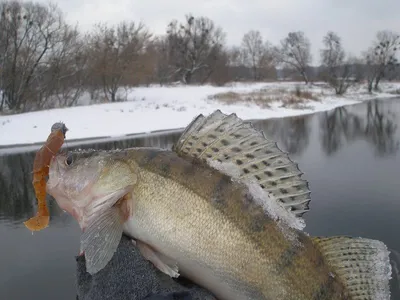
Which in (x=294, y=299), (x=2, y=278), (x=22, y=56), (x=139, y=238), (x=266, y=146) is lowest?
(x=2, y=278)

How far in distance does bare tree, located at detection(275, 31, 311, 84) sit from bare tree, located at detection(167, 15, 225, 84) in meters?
18.1

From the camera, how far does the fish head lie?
1.83 m

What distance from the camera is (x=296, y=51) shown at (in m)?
67.5

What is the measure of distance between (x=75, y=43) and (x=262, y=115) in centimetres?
1587

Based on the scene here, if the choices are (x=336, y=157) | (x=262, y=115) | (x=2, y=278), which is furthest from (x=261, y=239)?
(x=262, y=115)

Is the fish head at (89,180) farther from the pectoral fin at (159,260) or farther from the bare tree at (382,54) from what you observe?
the bare tree at (382,54)

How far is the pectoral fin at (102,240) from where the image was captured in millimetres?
1749

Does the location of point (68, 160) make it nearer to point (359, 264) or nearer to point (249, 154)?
point (249, 154)

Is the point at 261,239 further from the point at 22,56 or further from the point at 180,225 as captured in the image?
the point at 22,56

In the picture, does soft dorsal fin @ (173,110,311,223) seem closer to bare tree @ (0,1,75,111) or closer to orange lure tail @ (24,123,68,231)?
orange lure tail @ (24,123,68,231)

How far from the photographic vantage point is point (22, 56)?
87.9 ft

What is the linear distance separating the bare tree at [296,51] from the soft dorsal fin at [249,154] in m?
67.5

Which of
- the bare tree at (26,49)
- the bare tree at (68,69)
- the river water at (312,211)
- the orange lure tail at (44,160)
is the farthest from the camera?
the bare tree at (68,69)

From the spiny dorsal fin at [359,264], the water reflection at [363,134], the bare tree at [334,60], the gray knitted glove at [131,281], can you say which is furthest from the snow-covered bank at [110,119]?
the bare tree at [334,60]
